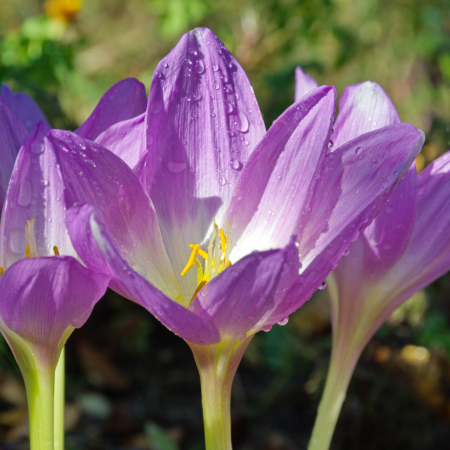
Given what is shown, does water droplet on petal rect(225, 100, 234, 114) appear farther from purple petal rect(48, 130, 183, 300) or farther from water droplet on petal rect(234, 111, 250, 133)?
purple petal rect(48, 130, 183, 300)

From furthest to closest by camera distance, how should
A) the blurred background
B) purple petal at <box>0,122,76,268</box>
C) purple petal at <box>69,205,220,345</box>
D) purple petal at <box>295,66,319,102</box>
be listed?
the blurred background, purple petal at <box>295,66,319,102</box>, purple petal at <box>0,122,76,268</box>, purple petal at <box>69,205,220,345</box>

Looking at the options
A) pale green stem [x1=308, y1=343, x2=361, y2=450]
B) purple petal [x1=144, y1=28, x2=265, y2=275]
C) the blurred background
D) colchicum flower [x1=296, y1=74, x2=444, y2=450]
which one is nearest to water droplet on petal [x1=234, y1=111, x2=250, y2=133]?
purple petal [x1=144, y1=28, x2=265, y2=275]

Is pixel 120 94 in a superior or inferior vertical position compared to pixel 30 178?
superior

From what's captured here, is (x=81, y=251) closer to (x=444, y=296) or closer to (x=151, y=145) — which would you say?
(x=151, y=145)

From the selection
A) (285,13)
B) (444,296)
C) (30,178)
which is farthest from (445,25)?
(30,178)

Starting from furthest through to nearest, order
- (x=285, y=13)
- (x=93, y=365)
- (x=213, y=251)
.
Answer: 1. (x=285, y=13)
2. (x=93, y=365)
3. (x=213, y=251)

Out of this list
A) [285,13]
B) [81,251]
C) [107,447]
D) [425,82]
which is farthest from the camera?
[425,82]

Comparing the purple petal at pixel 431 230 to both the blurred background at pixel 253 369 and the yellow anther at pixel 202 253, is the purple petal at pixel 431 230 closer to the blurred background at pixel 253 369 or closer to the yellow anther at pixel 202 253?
the yellow anther at pixel 202 253

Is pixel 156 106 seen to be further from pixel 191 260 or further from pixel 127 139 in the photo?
pixel 191 260
